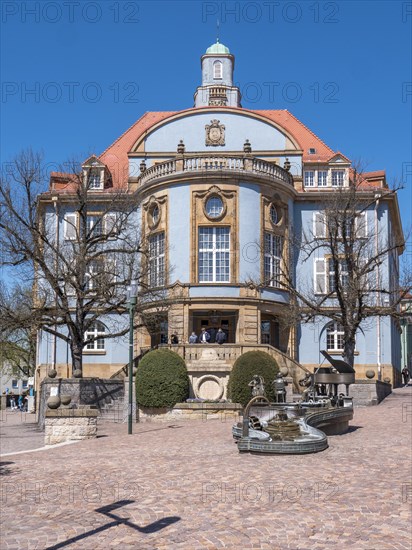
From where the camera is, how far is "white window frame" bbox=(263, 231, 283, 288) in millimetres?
35375

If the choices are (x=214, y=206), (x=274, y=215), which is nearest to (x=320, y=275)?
(x=274, y=215)

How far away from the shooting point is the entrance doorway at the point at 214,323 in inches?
1380

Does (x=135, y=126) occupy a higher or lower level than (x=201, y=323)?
higher

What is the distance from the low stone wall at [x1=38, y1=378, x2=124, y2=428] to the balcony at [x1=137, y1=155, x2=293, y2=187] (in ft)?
37.5

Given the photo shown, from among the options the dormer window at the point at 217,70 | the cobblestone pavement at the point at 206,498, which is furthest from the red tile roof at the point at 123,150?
the cobblestone pavement at the point at 206,498

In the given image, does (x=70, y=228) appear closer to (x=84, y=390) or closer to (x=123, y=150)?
A: (x=123, y=150)

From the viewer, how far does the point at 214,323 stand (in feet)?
117

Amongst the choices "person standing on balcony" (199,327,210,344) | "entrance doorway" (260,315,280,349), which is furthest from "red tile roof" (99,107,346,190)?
"person standing on balcony" (199,327,210,344)

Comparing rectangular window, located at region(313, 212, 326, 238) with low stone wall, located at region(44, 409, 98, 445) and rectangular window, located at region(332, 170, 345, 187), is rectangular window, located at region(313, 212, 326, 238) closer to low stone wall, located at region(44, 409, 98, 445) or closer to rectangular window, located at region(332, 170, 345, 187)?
rectangular window, located at region(332, 170, 345, 187)

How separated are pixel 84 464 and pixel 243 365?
13.1 metres

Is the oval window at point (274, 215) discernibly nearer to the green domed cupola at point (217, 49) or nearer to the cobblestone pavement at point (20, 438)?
the cobblestone pavement at point (20, 438)

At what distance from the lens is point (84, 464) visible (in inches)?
540

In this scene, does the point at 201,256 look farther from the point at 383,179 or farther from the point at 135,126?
the point at 135,126

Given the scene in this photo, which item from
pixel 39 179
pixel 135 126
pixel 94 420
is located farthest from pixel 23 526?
pixel 135 126
